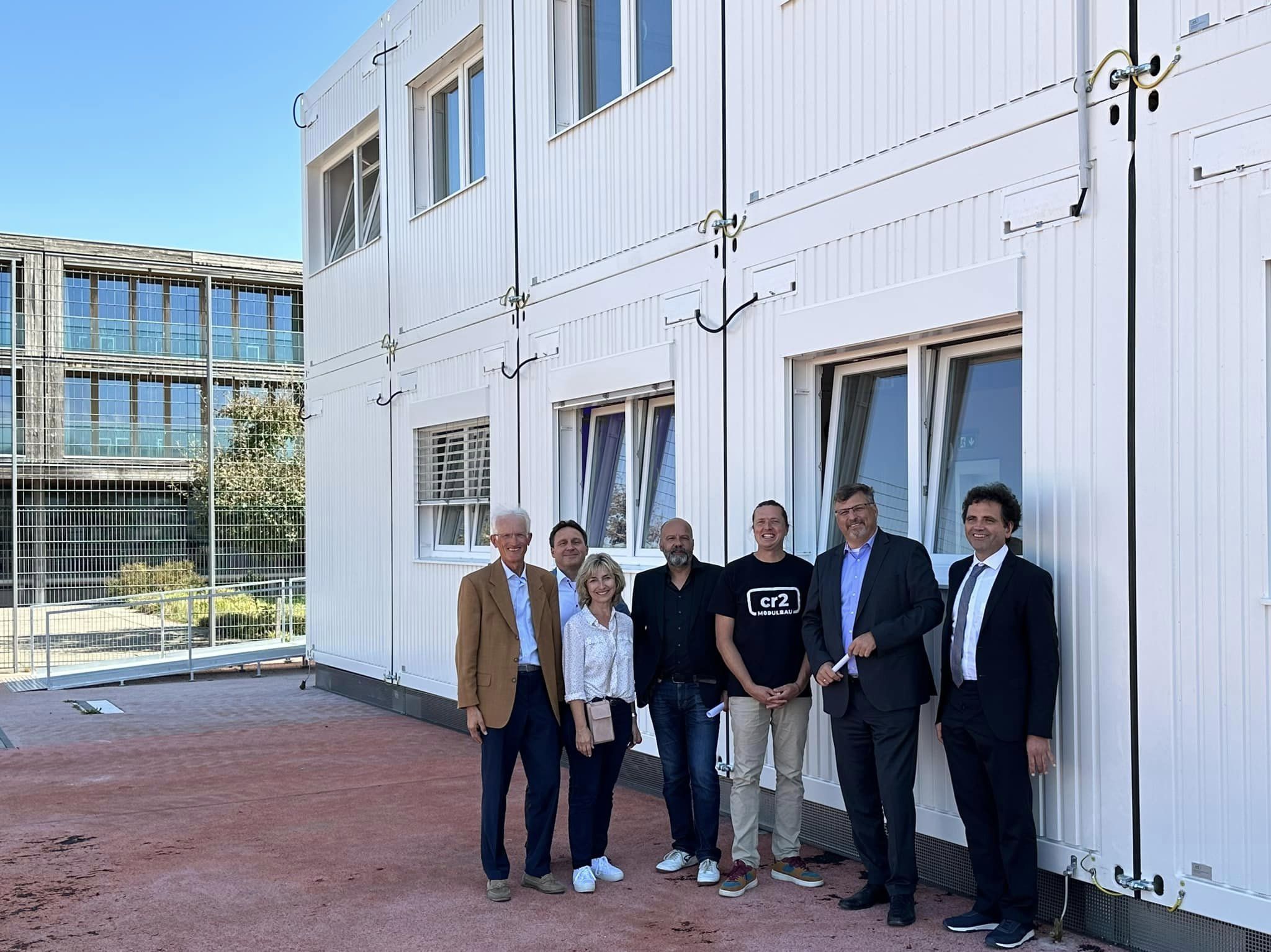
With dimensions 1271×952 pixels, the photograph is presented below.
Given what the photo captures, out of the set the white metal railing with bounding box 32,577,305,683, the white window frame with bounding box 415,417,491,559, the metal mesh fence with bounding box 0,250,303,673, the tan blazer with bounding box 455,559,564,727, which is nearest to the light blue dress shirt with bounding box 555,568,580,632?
the tan blazer with bounding box 455,559,564,727

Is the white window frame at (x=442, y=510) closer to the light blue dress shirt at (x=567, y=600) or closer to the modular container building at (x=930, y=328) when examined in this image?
the modular container building at (x=930, y=328)

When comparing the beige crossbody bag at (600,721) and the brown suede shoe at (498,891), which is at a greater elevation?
the beige crossbody bag at (600,721)

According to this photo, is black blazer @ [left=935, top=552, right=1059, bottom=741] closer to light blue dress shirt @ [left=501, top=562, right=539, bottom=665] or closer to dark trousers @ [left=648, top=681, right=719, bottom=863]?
dark trousers @ [left=648, top=681, right=719, bottom=863]

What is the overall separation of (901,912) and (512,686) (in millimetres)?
1992

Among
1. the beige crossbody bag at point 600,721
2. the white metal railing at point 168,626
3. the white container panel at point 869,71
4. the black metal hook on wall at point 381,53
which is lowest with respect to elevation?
the white metal railing at point 168,626

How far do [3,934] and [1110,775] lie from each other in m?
4.72

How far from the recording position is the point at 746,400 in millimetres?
7414

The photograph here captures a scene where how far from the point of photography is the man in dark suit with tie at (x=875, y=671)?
557 cm

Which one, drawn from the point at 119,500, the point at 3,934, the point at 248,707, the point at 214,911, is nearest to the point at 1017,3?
the point at 214,911

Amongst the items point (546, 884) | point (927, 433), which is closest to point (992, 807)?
point (927, 433)

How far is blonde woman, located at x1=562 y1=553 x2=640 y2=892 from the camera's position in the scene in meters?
6.05

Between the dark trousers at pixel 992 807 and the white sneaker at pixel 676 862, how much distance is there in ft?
5.02

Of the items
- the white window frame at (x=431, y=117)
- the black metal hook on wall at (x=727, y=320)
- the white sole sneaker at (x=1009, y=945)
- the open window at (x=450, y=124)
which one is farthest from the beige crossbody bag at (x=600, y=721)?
the open window at (x=450, y=124)

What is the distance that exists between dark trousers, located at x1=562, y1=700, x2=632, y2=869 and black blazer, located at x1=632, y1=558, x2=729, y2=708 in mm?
198
